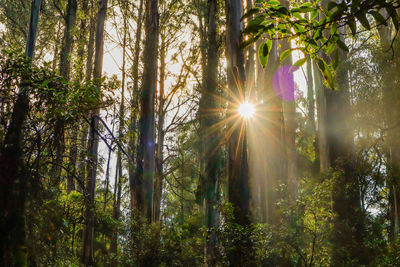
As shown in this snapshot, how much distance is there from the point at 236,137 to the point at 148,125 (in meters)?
2.72

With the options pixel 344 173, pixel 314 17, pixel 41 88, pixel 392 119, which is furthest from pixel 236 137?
pixel 314 17

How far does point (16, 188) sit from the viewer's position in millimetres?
2373

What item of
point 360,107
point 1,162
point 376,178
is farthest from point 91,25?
Result: point 1,162

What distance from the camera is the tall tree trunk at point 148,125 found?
8.58 meters

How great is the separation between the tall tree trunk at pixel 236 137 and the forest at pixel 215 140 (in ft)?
0.09

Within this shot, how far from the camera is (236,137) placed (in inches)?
291

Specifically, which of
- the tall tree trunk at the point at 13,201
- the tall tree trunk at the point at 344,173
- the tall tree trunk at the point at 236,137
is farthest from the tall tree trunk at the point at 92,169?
the tall tree trunk at the point at 344,173

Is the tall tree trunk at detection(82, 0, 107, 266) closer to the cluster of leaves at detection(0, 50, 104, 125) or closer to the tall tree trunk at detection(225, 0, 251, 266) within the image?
the cluster of leaves at detection(0, 50, 104, 125)

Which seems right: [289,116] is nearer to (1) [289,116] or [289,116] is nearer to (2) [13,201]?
(1) [289,116]

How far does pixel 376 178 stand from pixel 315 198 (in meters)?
3.84

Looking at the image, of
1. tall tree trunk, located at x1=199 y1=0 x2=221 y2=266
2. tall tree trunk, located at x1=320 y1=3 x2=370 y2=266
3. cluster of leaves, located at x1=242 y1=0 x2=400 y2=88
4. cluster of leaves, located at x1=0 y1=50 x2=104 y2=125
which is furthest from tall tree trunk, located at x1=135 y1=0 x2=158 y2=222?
cluster of leaves, located at x1=242 y1=0 x2=400 y2=88

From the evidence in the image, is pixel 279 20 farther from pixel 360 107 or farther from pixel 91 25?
pixel 91 25

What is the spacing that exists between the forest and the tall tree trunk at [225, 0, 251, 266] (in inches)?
1.1

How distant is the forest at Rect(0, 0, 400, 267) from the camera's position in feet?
8.02
